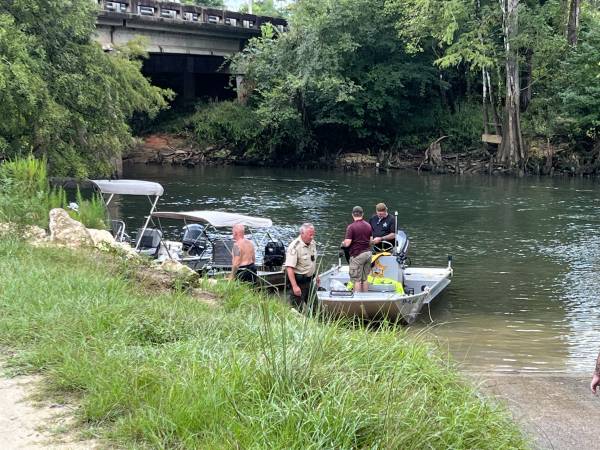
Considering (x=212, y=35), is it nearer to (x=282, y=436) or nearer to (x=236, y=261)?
(x=236, y=261)

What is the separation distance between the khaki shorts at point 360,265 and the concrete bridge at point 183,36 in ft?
87.1

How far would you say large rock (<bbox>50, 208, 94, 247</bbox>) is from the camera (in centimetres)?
1234

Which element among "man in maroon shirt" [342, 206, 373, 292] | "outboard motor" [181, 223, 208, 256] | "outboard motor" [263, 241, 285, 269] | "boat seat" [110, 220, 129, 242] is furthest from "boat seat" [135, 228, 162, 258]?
"man in maroon shirt" [342, 206, 373, 292]

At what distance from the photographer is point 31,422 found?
5473 mm

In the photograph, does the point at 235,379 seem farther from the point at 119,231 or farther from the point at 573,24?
the point at 573,24

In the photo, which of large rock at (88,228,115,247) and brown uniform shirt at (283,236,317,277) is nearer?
large rock at (88,228,115,247)

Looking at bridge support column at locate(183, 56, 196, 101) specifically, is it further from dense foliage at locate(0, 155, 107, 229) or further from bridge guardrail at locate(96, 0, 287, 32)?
dense foliage at locate(0, 155, 107, 229)

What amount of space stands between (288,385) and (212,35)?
46.5 meters

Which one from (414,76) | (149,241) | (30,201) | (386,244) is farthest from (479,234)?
(414,76)

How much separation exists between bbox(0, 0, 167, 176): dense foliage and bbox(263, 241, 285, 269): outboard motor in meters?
7.13

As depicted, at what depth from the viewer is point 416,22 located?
4203 centimetres

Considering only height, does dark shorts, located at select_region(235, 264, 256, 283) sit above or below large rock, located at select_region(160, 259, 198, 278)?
below

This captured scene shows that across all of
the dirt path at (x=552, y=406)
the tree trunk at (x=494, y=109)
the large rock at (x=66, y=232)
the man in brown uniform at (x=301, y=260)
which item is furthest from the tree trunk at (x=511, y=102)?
the dirt path at (x=552, y=406)

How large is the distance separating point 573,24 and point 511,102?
6.30 m
